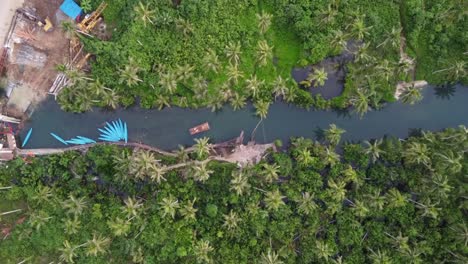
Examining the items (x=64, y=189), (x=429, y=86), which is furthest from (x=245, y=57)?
(x=64, y=189)

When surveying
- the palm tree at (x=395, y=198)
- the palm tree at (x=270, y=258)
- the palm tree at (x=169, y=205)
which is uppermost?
the palm tree at (x=395, y=198)

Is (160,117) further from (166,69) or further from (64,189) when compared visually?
(64,189)

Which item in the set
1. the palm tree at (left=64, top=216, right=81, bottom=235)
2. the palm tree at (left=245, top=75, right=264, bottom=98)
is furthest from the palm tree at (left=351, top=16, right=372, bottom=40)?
the palm tree at (left=64, top=216, right=81, bottom=235)

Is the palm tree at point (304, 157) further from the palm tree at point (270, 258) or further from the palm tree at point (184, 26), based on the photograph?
the palm tree at point (184, 26)

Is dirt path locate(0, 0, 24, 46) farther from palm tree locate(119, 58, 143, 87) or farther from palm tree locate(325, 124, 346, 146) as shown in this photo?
palm tree locate(325, 124, 346, 146)

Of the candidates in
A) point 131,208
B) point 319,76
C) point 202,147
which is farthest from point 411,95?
point 131,208

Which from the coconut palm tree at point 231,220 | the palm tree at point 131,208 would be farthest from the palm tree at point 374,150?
the palm tree at point 131,208
